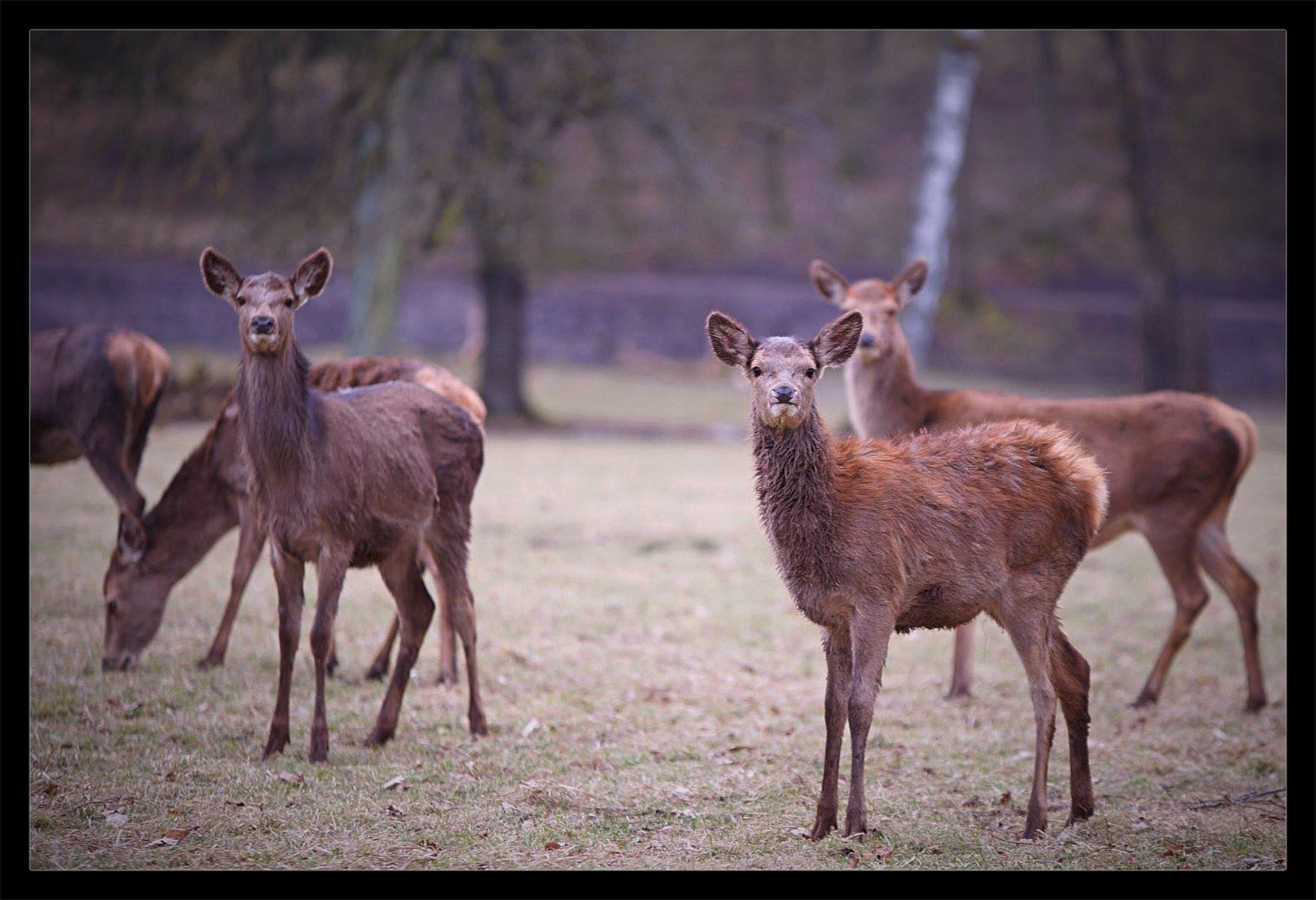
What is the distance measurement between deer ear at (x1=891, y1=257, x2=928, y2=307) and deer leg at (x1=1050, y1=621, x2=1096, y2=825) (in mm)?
3782

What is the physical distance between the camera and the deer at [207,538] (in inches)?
321

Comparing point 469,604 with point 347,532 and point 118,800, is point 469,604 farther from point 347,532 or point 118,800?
point 118,800

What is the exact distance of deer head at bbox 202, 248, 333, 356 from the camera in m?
6.48

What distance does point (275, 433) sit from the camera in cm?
661

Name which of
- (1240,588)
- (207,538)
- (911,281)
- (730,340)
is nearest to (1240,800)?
(1240,588)

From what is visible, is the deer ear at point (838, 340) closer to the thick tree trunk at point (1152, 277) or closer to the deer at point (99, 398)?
the deer at point (99, 398)

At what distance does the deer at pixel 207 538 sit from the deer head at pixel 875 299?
2685mm

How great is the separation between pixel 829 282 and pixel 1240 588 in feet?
11.6

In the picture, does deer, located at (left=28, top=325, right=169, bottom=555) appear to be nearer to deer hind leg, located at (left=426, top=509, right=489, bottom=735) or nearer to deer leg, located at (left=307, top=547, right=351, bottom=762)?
deer hind leg, located at (left=426, top=509, right=489, bottom=735)

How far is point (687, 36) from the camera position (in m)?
24.6

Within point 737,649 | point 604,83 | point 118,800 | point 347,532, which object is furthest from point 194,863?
point 604,83

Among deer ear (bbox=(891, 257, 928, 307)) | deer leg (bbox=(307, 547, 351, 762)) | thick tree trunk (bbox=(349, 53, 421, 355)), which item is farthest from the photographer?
thick tree trunk (bbox=(349, 53, 421, 355))

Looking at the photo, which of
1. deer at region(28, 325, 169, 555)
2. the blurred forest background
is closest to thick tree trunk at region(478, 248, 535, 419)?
the blurred forest background

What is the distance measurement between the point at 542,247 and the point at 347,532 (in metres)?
13.5
